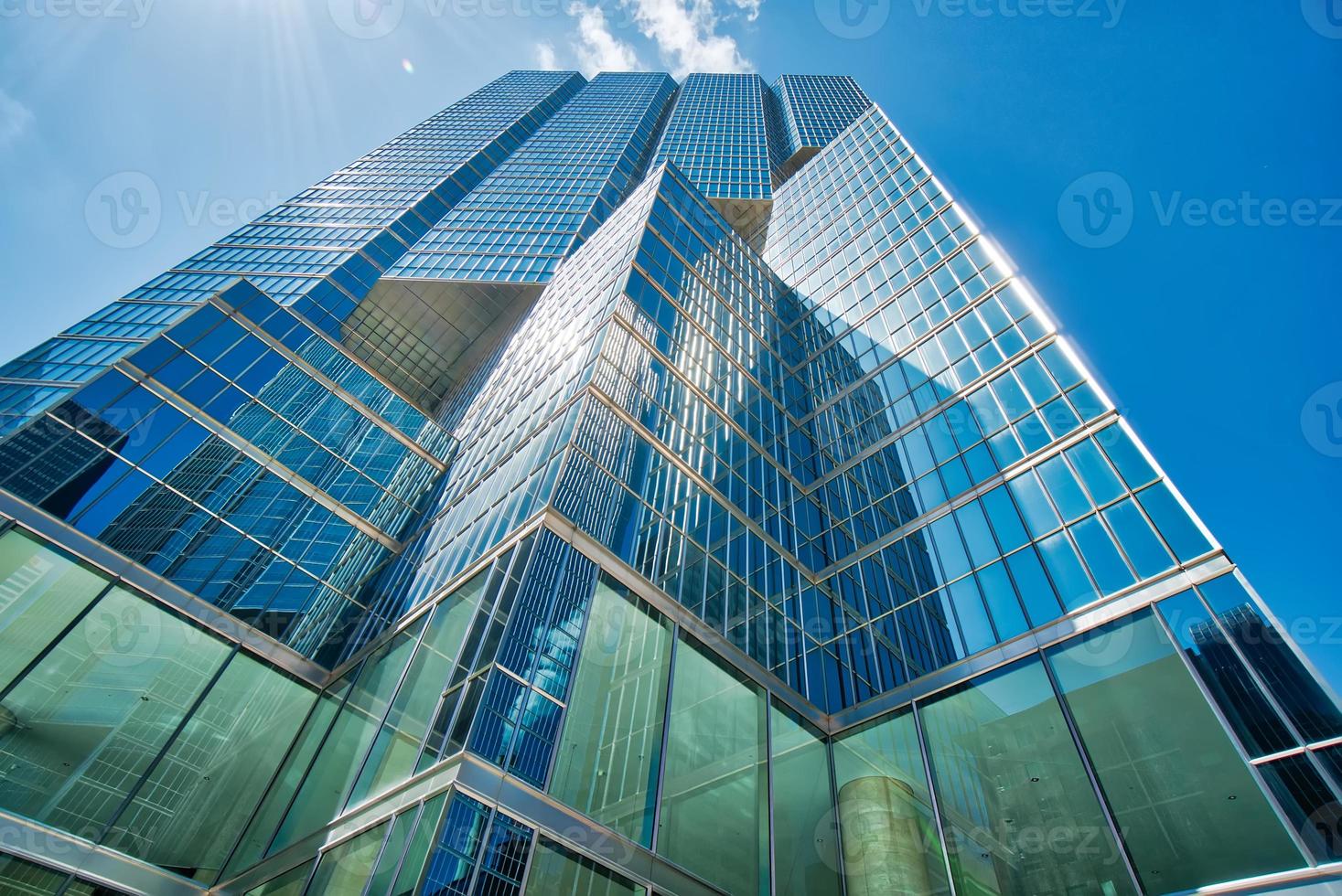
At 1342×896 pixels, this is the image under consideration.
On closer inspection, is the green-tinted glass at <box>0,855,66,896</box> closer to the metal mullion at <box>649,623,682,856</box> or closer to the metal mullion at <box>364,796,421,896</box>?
the metal mullion at <box>364,796,421,896</box>

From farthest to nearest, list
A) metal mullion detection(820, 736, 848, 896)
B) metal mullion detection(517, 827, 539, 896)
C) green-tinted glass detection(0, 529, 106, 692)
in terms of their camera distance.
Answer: metal mullion detection(820, 736, 848, 896) < green-tinted glass detection(0, 529, 106, 692) < metal mullion detection(517, 827, 539, 896)

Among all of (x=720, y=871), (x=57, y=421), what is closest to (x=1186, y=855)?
(x=720, y=871)

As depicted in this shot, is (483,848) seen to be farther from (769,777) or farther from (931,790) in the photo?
(931,790)

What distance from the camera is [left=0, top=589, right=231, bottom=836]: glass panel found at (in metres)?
13.3

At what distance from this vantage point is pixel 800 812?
624 inches

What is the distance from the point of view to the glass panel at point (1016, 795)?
12.9 metres

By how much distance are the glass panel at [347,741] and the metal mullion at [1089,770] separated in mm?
14088

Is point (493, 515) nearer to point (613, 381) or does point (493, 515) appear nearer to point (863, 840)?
point (613, 381)

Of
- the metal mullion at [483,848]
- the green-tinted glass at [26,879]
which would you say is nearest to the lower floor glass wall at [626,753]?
the metal mullion at [483,848]

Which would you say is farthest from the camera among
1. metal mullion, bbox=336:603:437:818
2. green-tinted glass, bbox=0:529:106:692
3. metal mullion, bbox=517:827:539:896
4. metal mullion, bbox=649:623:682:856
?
green-tinted glass, bbox=0:529:106:692

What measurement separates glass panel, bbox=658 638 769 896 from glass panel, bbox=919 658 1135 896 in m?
4.10

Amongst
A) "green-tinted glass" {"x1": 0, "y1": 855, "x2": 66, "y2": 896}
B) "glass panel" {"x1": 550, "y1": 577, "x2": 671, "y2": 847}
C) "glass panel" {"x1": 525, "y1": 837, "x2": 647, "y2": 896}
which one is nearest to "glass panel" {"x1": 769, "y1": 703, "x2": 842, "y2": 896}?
"glass panel" {"x1": 550, "y1": 577, "x2": 671, "y2": 847}

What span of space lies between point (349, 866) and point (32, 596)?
945cm

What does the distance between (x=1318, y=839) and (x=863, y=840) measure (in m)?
7.73
